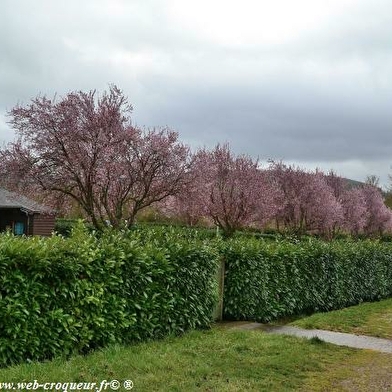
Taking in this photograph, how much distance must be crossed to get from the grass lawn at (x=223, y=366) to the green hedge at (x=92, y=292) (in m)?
0.28

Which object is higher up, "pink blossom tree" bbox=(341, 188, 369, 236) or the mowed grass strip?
"pink blossom tree" bbox=(341, 188, 369, 236)

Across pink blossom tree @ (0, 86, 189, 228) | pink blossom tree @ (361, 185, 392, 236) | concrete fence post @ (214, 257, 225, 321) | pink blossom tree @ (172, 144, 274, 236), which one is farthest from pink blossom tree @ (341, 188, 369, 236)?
concrete fence post @ (214, 257, 225, 321)

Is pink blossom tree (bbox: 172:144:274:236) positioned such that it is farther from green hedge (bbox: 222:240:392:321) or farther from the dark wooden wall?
the dark wooden wall

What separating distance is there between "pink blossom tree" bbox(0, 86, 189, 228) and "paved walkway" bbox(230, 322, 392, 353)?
8.08 m

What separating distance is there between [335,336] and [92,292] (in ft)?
14.1

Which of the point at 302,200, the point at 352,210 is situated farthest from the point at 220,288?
the point at 352,210

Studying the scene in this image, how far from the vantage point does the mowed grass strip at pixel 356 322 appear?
913 centimetres

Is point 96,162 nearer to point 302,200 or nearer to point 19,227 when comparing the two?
point 302,200

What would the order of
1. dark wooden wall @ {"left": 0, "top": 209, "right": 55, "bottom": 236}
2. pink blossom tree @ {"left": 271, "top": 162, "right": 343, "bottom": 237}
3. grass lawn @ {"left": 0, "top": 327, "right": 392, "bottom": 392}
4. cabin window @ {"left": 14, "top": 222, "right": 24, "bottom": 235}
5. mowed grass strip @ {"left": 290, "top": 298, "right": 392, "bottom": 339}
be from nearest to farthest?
grass lawn @ {"left": 0, "top": 327, "right": 392, "bottom": 392} < mowed grass strip @ {"left": 290, "top": 298, "right": 392, "bottom": 339} < pink blossom tree @ {"left": 271, "top": 162, "right": 343, "bottom": 237} < dark wooden wall @ {"left": 0, "top": 209, "right": 55, "bottom": 236} < cabin window @ {"left": 14, "top": 222, "right": 24, "bottom": 235}

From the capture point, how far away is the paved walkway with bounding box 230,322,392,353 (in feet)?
25.6

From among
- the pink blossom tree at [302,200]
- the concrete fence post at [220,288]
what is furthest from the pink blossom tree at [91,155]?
the pink blossom tree at [302,200]

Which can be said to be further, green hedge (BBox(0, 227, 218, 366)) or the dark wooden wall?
the dark wooden wall

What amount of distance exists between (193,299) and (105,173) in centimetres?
858

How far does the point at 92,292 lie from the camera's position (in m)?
6.24
